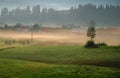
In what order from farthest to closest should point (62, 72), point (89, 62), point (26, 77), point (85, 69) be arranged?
point (89, 62)
point (85, 69)
point (62, 72)
point (26, 77)

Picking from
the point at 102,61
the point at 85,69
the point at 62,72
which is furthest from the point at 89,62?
the point at 62,72

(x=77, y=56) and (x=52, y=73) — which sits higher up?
(x=52, y=73)

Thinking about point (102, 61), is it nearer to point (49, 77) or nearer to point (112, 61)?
point (112, 61)

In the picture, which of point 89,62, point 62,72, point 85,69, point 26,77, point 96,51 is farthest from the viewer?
point 96,51

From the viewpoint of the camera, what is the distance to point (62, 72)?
64.8 m

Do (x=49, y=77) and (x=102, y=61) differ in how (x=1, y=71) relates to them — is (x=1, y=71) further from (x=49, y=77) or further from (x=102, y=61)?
(x=102, y=61)

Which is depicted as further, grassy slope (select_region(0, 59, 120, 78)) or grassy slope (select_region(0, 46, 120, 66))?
grassy slope (select_region(0, 46, 120, 66))

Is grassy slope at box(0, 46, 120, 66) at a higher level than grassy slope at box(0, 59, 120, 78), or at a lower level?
lower

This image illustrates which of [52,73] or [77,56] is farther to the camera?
[77,56]

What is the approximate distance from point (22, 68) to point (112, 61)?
36808 millimetres

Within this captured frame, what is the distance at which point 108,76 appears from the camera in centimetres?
6228

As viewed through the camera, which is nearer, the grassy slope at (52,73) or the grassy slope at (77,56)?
the grassy slope at (52,73)

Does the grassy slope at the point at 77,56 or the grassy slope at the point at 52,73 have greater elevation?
the grassy slope at the point at 52,73

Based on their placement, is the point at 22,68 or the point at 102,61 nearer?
the point at 22,68
